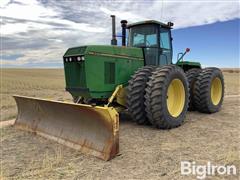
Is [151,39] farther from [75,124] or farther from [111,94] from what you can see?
[75,124]

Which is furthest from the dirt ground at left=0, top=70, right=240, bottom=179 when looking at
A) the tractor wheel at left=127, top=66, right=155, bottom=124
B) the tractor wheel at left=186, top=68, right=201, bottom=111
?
the tractor wheel at left=186, top=68, right=201, bottom=111

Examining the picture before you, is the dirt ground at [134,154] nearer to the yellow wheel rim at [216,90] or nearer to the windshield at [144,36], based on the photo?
the windshield at [144,36]

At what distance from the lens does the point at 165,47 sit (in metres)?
7.75

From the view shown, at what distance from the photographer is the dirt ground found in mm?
4059

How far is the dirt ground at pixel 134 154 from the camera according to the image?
4059mm

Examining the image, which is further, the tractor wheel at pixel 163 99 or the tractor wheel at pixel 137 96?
the tractor wheel at pixel 137 96

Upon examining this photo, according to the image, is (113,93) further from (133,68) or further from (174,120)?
(174,120)

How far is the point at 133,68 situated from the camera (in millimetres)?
7105

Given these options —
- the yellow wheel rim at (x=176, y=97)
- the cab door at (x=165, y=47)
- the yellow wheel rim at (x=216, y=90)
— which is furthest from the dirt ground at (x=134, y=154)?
the yellow wheel rim at (x=216, y=90)

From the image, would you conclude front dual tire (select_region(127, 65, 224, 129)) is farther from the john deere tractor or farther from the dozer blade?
the dozer blade

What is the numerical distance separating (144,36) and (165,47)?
69 cm

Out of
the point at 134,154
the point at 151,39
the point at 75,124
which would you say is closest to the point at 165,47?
the point at 151,39

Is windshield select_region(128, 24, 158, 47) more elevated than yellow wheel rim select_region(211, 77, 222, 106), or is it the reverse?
windshield select_region(128, 24, 158, 47)

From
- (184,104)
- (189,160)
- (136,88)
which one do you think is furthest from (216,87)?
(189,160)
